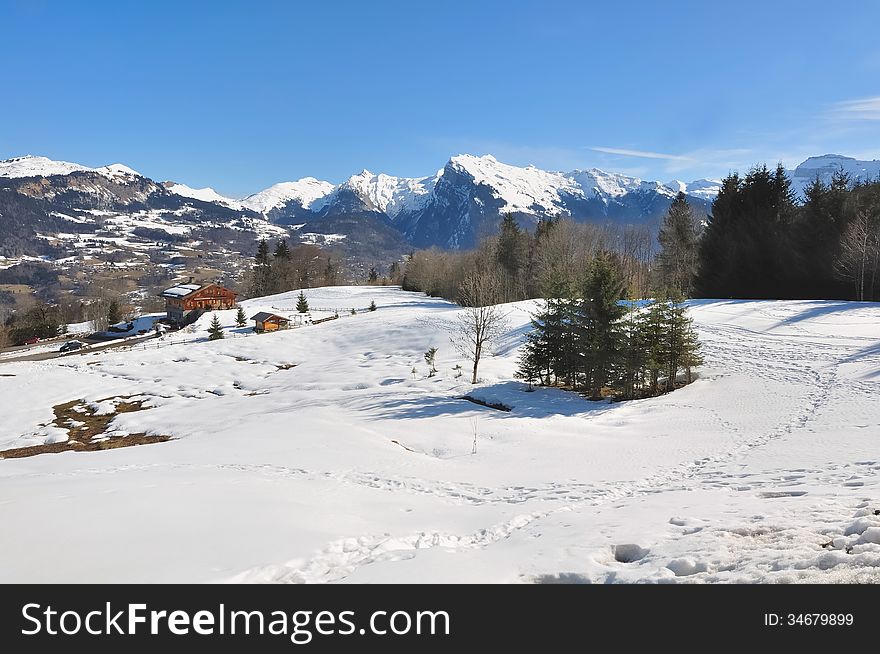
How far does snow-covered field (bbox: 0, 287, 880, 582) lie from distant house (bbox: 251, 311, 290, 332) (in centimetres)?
3070

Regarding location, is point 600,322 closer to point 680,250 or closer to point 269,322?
point 680,250

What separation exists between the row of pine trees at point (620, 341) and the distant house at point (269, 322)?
4658 centimetres

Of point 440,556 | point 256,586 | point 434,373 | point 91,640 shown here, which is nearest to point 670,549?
point 440,556

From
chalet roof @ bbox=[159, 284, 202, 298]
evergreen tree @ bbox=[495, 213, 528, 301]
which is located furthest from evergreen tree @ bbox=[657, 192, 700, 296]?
chalet roof @ bbox=[159, 284, 202, 298]

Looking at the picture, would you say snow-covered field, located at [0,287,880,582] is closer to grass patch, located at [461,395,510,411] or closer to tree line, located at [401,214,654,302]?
grass patch, located at [461,395,510,411]

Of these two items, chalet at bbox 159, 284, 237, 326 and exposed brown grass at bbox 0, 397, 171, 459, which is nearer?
exposed brown grass at bbox 0, 397, 171, 459

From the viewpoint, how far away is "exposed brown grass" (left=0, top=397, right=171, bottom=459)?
23328mm

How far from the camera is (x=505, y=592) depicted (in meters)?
5.59

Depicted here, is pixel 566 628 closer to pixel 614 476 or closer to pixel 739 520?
pixel 739 520

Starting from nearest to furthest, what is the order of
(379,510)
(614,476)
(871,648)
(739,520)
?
(871,648), (739,520), (379,510), (614,476)

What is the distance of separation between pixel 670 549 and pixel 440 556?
3.36 m

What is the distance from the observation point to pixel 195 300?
8219cm

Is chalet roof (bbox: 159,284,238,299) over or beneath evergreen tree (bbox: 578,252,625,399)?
over

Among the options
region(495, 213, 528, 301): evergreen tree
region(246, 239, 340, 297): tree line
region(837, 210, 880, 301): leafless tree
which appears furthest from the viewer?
region(246, 239, 340, 297): tree line
